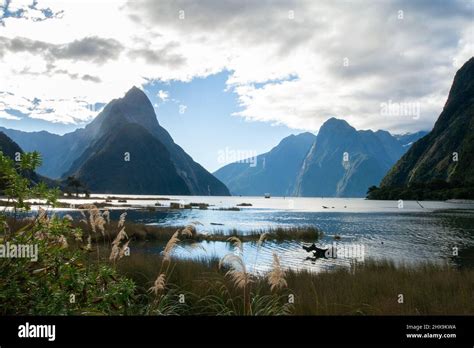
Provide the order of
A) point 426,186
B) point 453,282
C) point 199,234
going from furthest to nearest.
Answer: point 426,186 < point 199,234 < point 453,282

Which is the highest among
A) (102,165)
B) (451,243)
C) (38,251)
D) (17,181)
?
(102,165)

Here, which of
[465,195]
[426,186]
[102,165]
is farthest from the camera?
[102,165]

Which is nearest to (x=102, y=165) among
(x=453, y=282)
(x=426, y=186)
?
(x=426, y=186)

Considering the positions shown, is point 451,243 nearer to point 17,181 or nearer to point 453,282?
point 453,282

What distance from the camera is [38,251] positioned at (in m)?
5.29

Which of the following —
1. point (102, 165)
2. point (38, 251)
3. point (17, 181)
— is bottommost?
point (38, 251)
